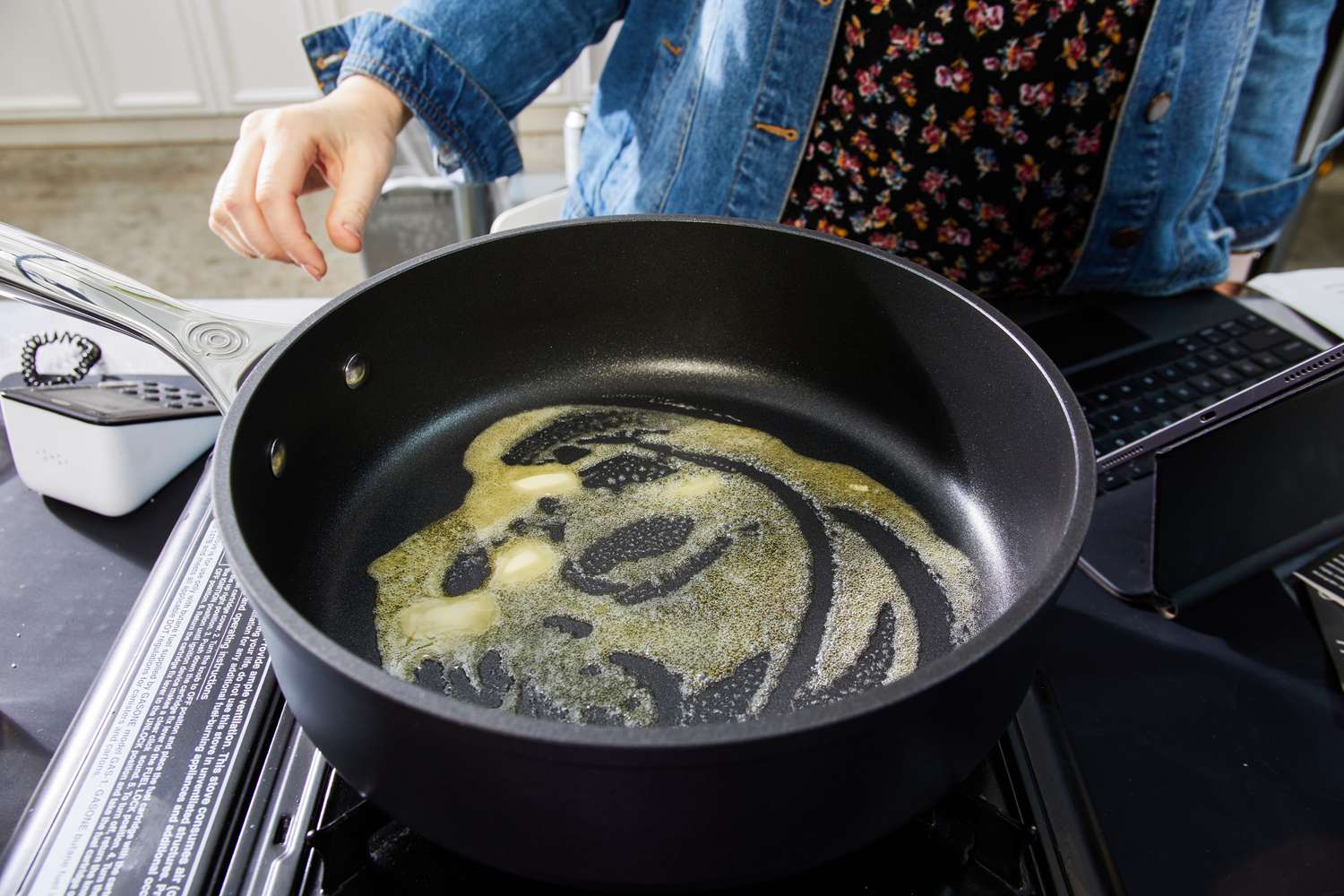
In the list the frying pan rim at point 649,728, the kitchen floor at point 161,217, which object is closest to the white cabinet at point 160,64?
the kitchen floor at point 161,217

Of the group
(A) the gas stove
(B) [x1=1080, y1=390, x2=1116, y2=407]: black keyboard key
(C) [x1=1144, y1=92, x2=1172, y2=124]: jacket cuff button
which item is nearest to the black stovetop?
(A) the gas stove

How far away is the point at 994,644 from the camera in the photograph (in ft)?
1.04

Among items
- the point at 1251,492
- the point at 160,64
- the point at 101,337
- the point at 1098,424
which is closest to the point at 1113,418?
the point at 1098,424

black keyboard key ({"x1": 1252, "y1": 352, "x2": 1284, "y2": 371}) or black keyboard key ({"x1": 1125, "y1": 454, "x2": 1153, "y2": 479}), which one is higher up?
black keyboard key ({"x1": 1252, "y1": 352, "x2": 1284, "y2": 371})

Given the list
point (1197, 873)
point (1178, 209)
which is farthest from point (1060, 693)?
point (1178, 209)

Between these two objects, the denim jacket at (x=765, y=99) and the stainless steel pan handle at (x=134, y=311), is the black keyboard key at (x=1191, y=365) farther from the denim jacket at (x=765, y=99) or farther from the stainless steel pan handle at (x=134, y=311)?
the stainless steel pan handle at (x=134, y=311)

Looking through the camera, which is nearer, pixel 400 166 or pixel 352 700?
pixel 352 700

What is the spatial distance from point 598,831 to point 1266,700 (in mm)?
389

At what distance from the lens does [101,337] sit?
0.78 m

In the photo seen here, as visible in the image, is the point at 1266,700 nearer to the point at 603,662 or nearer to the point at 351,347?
the point at 603,662

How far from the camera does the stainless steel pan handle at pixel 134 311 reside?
1.73ft

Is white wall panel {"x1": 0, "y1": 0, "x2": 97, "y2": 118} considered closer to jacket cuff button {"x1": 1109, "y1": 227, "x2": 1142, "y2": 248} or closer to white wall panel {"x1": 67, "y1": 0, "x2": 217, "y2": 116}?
white wall panel {"x1": 67, "y1": 0, "x2": 217, "y2": 116}

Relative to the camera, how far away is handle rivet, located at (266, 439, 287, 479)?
51 centimetres

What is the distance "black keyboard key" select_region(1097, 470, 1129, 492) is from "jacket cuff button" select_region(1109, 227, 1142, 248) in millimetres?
254
